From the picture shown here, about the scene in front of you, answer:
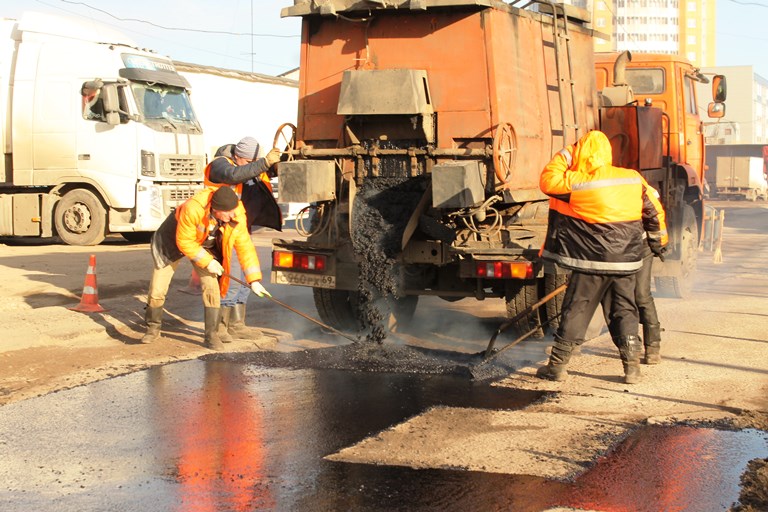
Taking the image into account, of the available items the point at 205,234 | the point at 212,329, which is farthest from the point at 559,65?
the point at 212,329

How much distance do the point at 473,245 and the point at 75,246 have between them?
36.0 ft

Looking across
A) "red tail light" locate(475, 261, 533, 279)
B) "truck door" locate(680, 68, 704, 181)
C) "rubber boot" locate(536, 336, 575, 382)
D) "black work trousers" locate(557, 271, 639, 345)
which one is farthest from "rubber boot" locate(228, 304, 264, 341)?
"truck door" locate(680, 68, 704, 181)

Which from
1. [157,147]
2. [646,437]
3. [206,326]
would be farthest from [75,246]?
[646,437]

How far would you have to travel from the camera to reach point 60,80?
16797 mm

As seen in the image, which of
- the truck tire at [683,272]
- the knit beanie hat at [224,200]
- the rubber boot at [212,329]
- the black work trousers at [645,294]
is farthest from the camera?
the truck tire at [683,272]

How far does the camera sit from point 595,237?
22.1ft

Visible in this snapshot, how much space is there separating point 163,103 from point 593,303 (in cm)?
1212

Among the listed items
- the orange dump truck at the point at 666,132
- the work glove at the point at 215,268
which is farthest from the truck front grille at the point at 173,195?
the work glove at the point at 215,268

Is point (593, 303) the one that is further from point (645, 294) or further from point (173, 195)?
point (173, 195)

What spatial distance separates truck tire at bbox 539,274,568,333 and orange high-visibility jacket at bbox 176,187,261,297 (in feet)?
7.88

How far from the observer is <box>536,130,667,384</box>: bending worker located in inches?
Answer: 265

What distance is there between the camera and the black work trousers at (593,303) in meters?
6.88

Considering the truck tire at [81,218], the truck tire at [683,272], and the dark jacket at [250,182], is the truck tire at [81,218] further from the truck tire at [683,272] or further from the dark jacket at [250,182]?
the truck tire at [683,272]

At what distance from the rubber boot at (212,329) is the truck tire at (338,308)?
1031 millimetres
